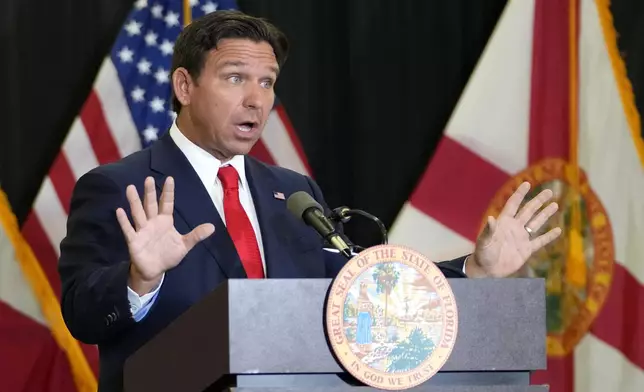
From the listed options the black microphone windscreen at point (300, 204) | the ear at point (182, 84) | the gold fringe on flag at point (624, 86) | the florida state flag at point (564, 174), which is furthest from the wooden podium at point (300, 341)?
the gold fringe on flag at point (624, 86)

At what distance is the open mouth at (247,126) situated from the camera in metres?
2.72

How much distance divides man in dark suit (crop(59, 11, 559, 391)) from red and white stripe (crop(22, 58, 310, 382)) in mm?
1323

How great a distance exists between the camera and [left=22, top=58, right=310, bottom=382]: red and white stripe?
13.4ft

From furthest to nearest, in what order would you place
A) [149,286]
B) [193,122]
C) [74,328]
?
[193,122] → [74,328] → [149,286]

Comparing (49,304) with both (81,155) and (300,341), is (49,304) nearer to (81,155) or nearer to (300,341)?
(81,155)

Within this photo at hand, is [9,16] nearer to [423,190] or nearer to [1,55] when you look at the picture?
[1,55]

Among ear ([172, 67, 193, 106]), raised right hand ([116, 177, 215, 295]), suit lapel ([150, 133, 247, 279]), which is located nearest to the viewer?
raised right hand ([116, 177, 215, 295])

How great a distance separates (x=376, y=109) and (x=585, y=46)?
2.88ft

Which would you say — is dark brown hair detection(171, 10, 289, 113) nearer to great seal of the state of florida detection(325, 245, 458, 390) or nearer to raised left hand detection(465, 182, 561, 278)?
raised left hand detection(465, 182, 561, 278)

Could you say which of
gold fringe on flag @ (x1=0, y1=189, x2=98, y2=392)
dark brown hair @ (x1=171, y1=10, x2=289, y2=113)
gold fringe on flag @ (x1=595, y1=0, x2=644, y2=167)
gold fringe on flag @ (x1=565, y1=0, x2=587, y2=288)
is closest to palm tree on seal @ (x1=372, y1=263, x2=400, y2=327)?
dark brown hair @ (x1=171, y1=10, x2=289, y2=113)

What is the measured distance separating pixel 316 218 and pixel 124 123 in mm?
2187

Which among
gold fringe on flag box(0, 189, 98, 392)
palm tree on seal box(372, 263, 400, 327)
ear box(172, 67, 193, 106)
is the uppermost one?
palm tree on seal box(372, 263, 400, 327)

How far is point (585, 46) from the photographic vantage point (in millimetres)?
4562

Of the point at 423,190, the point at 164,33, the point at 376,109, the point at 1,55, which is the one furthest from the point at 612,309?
the point at 1,55
